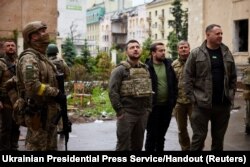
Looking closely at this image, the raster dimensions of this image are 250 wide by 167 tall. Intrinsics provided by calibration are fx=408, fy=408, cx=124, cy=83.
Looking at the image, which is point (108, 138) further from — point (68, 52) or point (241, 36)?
point (68, 52)

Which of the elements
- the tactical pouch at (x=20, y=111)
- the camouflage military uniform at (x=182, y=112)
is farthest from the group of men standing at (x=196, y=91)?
the tactical pouch at (x=20, y=111)

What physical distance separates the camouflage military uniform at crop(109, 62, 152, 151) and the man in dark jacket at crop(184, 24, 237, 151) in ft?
2.10

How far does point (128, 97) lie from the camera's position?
554 centimetres

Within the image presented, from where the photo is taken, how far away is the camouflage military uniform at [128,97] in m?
5.47

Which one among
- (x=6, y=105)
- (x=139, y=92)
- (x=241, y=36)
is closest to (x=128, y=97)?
(x=139, y=92)

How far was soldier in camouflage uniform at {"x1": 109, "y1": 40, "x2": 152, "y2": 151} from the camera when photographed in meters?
5.47

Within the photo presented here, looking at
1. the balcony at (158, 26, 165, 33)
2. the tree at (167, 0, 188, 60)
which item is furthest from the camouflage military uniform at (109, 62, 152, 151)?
the balcony at (158, 26, 165, 33)

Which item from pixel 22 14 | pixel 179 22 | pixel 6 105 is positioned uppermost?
pixel 179 22

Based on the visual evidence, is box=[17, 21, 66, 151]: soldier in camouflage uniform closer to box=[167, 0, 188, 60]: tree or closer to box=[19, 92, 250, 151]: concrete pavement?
box=[19, 92, 250, 151]: concrete pavement

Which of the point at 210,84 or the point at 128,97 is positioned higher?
the point at 210,84

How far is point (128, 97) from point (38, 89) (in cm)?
154

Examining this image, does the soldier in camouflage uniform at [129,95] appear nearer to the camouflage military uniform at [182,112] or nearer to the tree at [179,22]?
the camouflage military uniform at [182,112]

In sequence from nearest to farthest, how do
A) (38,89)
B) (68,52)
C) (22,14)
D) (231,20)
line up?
1. (38,89)
2. (231,20)
3. (22,14)
4. (68,52)

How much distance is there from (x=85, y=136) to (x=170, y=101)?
3144 mm
